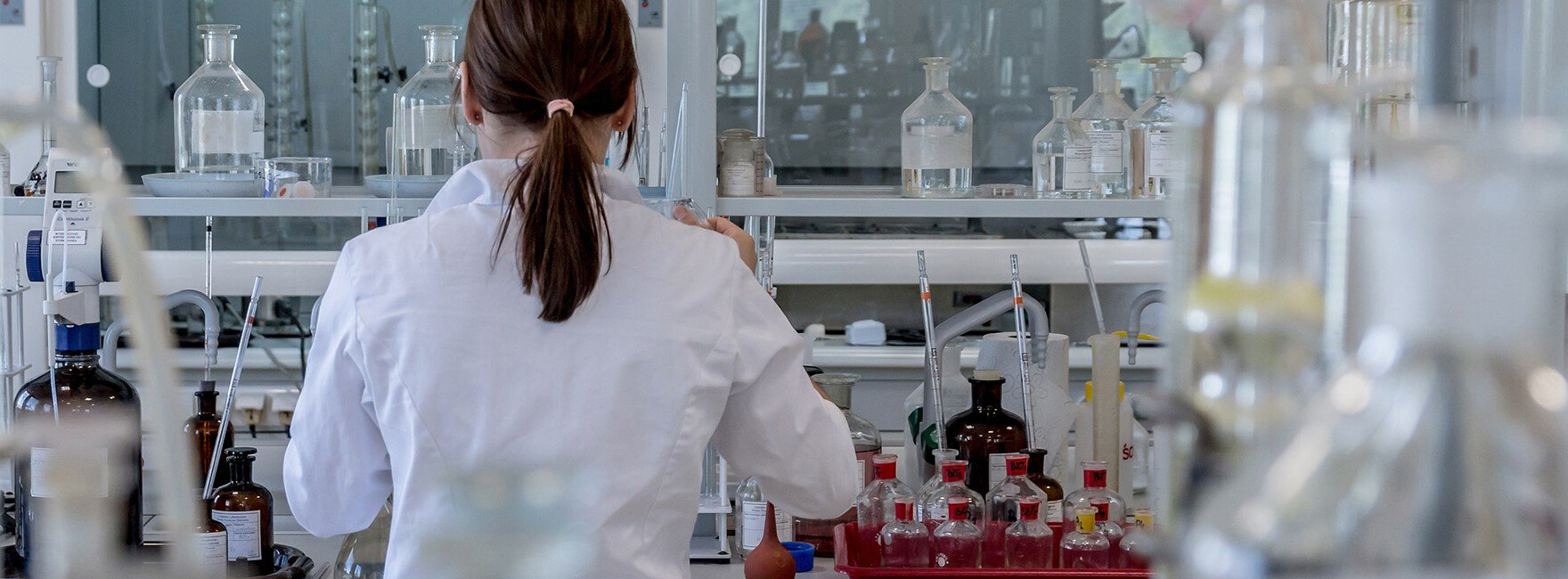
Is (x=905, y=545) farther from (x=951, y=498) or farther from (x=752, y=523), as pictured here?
(x=752, y=523)

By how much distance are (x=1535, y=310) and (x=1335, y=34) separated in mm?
1832

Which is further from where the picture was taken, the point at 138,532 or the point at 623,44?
the point at 138,532

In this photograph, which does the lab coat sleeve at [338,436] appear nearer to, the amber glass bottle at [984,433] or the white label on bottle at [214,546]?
the white label on bottle at [214,546]

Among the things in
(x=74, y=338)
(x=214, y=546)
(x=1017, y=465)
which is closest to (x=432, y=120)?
(x=74, y=338)

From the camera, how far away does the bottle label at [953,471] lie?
1.83 m

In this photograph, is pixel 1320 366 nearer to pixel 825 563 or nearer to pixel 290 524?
pixel 825 563

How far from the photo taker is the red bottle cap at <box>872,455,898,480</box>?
1916mm

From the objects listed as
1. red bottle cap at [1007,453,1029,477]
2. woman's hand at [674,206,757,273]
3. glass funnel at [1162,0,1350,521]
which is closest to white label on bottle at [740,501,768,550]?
red bottle cap at [1007,453,1029,477]

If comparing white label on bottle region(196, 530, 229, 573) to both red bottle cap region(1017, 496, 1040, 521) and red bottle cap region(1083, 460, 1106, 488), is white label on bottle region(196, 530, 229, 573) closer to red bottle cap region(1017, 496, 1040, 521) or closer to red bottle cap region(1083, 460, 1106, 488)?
red bottle cap region(1017, 496, 1040, 521)

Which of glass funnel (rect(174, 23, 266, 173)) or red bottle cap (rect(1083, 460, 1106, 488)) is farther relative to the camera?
glass funnel (rect(174, 23, 266, 173))

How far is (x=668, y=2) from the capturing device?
2.03 m

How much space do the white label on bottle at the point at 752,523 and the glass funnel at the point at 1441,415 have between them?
1748 millimetres

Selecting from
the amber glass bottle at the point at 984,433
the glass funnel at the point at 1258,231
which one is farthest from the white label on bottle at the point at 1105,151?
the glass funnel at the point at 1258,231

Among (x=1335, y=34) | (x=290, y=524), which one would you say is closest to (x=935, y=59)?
(x=1335, y=34)
